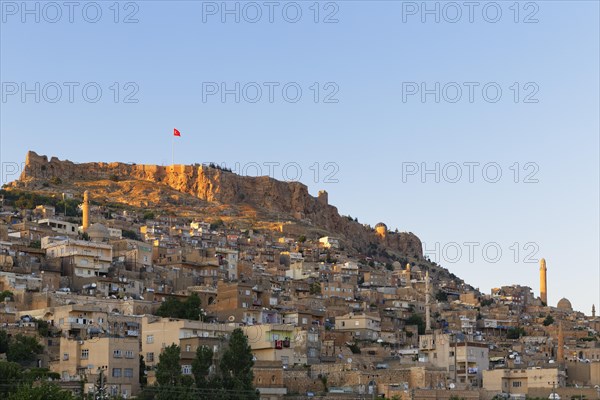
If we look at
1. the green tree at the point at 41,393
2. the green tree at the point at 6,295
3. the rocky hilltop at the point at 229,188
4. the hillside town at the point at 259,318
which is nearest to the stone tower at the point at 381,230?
the rocky hilltop at the point at 229,188

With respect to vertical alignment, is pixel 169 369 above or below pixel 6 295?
below

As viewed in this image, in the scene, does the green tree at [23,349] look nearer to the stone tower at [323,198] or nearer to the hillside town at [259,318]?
the hillside town at [259,318]

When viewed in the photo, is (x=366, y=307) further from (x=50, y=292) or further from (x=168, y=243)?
(x=50, y=292)

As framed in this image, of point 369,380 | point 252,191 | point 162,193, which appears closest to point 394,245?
point 252,191

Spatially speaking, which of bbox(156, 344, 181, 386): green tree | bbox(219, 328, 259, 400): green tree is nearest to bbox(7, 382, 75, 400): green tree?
bbox(156, 344, 181, 386): green tree

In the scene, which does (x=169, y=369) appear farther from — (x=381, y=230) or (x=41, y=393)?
(x=381, y=230)

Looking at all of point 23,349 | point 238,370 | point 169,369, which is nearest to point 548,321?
point 238,370
